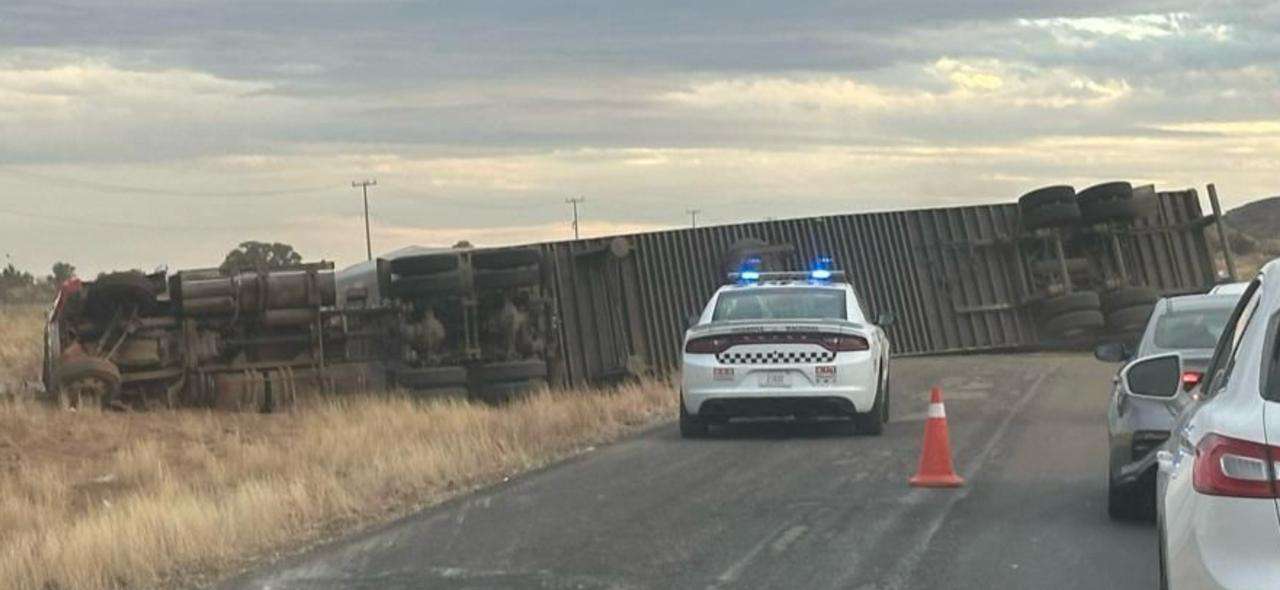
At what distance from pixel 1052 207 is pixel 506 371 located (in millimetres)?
10846

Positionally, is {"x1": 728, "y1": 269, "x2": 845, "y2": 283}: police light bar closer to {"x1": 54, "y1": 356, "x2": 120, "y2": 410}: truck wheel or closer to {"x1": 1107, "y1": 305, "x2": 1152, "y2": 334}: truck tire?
{"x1": 54, "y1": 356, "x2": 120, "y2": 410}: truck wheel

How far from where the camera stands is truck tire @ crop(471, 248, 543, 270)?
1002 inches

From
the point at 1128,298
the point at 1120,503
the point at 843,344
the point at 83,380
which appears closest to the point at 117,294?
the point at 83,380

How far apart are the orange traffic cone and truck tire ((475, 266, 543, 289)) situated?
13.7m

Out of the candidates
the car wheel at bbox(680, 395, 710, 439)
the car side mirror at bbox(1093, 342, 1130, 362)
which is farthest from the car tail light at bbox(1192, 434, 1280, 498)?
the car wheel at bbox(680, 395, 710, 439)

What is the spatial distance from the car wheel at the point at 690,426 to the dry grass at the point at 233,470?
1.10 meters

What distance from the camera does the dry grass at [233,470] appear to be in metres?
10.0

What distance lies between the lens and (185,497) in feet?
43.3

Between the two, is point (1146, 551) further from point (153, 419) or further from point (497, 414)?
point (153, 419)

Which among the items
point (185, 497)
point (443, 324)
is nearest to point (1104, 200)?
point (443, 324)

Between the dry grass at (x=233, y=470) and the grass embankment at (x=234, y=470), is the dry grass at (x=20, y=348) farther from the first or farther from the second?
the grass embankment at (x=234, y=470)

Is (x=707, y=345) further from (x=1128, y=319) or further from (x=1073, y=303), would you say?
(x=1128, y=319)

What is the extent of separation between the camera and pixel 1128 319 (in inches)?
1160

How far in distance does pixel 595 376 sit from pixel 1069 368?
7709 millimetres
